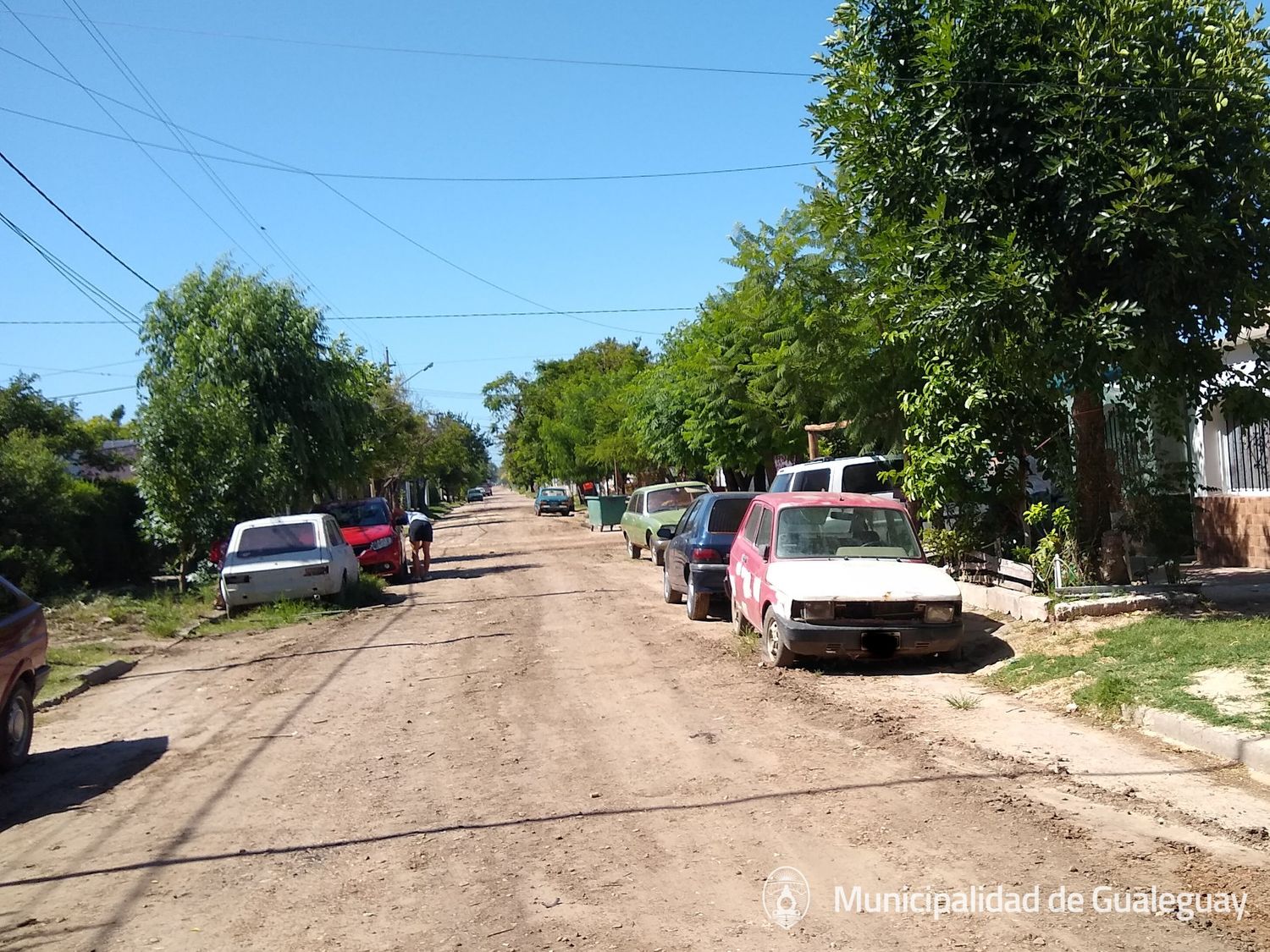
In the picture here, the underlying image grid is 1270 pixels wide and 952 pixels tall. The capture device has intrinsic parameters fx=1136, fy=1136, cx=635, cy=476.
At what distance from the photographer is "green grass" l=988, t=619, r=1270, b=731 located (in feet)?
25.6

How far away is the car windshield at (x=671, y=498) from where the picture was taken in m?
25.5

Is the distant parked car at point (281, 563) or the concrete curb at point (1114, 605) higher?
the distant parked car at point (281, 563)

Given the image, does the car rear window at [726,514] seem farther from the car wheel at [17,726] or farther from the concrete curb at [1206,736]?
the car wheel at [17,726]

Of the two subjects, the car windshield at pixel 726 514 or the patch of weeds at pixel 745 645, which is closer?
the patch of weeds at pixel 745 645

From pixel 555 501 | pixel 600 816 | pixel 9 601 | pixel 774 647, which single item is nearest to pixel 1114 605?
pixel 774 647

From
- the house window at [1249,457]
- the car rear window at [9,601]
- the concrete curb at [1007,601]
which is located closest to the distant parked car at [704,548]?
the concrete curb at [1007,601]

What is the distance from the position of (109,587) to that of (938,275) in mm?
21642

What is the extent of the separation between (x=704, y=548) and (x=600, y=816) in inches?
332

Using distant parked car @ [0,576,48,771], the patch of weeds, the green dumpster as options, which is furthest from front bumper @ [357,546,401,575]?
the green dumpster

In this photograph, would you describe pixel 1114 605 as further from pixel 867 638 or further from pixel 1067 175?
pixel 1067 175

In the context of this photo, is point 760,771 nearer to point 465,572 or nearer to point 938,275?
point 938,275

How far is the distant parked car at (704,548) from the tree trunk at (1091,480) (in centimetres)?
416

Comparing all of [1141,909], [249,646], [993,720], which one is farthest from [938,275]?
[249,646]

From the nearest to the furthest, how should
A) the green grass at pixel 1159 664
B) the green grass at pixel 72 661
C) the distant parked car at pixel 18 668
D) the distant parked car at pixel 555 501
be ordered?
the green grass at pixel 1159 664, the distant parked car at pixel 18 668, the green grass at pixel 72 661, the distant parked car at pixel 555 501
